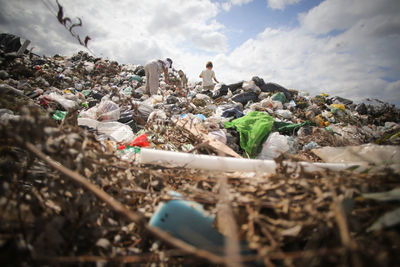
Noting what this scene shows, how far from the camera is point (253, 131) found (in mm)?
2355

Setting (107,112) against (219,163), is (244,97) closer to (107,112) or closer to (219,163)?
(107,112)

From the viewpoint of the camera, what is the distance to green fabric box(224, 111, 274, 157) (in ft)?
7.43

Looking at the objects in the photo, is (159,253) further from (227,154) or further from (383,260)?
(227,154)

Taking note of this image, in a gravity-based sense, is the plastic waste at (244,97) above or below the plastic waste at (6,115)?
above

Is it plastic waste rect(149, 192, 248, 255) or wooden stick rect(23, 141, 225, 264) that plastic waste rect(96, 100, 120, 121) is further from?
plastic waste rect(149, 192, 248, 255)

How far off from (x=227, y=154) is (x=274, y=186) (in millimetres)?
959

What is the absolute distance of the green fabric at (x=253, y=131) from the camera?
2266 mm

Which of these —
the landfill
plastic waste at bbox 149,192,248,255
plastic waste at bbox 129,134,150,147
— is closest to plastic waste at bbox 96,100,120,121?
plastic waste at bbox 129,134,150,147

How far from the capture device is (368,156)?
4.98 ft

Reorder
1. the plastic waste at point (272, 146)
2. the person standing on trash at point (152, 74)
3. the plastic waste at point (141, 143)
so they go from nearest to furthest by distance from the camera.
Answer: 1. the plastic waste at point (141, 143)
2. the plastic waste at point (272, 146)
3. the person standing on trash at point (152, 74)

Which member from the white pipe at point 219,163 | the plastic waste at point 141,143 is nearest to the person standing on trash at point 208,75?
the plastic waste at point 141,143

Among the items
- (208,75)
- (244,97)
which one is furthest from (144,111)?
(208,75)

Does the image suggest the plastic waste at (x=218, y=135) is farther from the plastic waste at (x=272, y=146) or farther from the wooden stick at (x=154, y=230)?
the wooden stick at (x=154, y=230)

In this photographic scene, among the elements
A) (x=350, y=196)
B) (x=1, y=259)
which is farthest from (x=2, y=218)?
(x=350, y=196)
